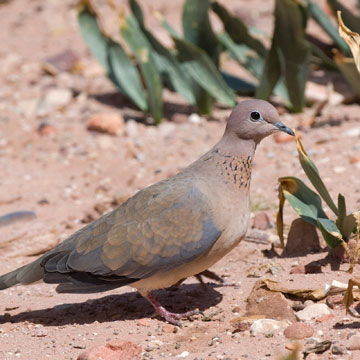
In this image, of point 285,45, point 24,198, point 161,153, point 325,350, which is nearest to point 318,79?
point 285,45

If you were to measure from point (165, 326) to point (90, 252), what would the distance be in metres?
0.62

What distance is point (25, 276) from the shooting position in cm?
455

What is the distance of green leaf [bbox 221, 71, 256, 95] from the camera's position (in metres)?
8.36

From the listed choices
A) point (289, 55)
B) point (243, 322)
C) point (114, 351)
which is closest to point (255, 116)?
point (243, 322)

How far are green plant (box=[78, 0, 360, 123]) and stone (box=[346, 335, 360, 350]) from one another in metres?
4.21

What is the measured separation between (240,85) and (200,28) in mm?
846

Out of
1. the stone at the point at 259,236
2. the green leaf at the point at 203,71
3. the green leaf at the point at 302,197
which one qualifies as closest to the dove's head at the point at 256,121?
the green leaf at the point at 302,197

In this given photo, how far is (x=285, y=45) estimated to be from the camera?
730 centimetres

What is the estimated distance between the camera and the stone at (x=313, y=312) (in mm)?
4039

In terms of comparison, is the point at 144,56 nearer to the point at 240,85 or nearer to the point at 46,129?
the point at 240,85

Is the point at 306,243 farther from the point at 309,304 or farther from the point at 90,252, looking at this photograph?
the point at 90,252

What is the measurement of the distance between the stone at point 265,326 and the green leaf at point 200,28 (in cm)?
453

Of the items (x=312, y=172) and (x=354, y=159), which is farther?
(x=354, y=159)

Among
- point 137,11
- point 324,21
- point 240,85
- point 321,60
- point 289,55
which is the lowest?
point 240,85
